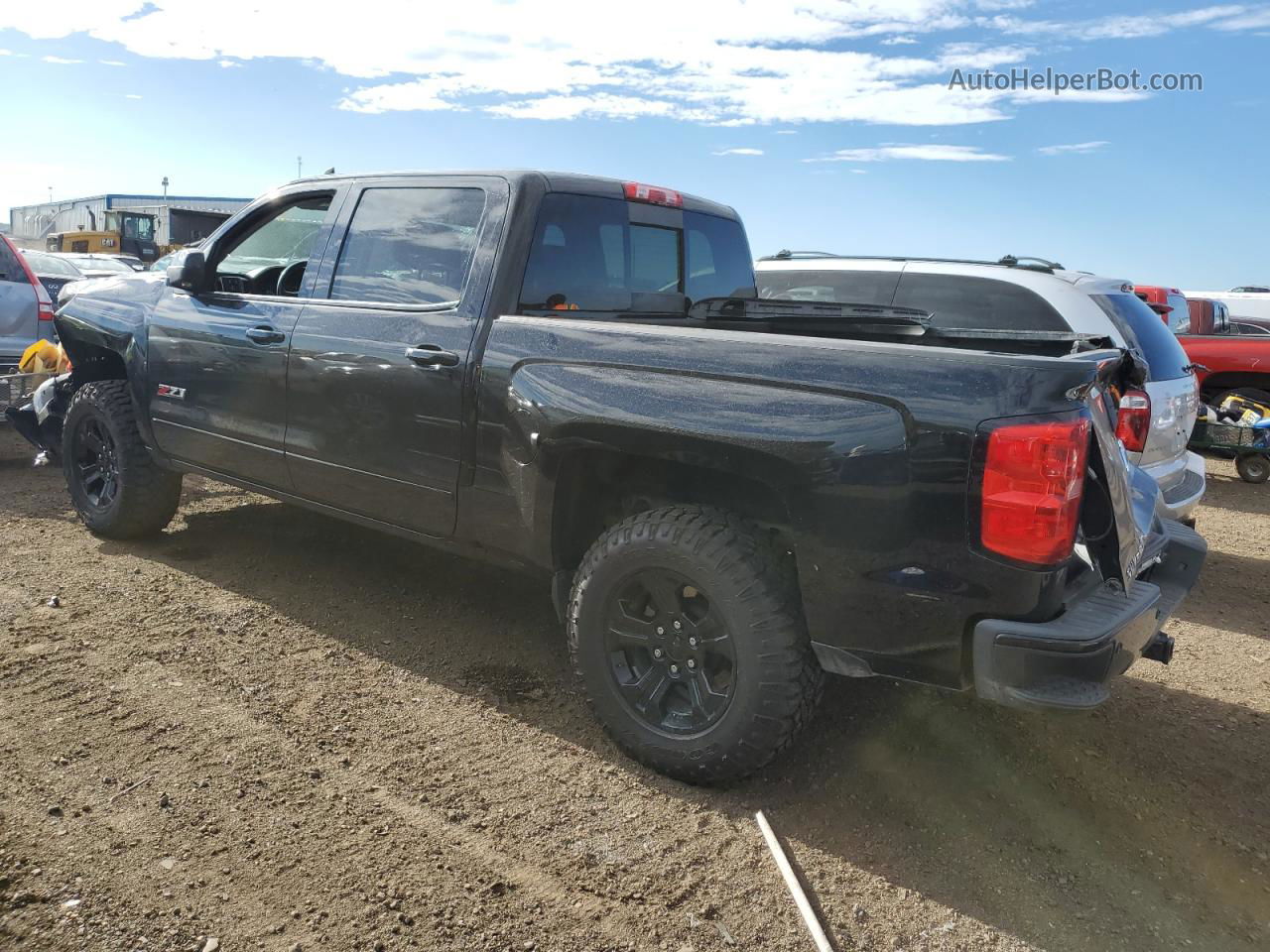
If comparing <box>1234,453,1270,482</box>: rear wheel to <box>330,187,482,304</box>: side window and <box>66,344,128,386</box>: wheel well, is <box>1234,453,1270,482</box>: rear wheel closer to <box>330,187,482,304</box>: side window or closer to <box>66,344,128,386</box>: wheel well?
<box>330,187,482,304</box>: side window

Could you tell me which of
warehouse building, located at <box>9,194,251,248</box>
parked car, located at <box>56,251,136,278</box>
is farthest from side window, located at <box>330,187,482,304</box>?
warehouse building, located at <box>9,194,251,248</box>

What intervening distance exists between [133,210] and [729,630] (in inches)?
1492

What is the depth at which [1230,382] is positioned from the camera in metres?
11.5

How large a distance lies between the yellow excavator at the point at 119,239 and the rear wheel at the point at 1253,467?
98.0 ft

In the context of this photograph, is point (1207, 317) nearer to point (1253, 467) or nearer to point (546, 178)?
point (1253, 467)

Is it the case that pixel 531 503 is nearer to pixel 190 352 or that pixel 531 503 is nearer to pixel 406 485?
pixel 406 485

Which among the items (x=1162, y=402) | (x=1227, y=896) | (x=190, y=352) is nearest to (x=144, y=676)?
(x=190, y=352)

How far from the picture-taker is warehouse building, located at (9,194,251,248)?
26906mm

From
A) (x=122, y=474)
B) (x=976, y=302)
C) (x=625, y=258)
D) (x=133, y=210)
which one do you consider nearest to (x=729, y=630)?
(x=625, y=258)

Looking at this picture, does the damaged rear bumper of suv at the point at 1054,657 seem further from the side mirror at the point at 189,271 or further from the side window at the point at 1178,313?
the side window at the point at 1178,313

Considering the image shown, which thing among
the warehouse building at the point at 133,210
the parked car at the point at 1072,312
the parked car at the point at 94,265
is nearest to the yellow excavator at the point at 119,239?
the warehouse building at the point at 133,210

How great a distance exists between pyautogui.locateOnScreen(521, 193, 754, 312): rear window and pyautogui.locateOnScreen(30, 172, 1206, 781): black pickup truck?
1 centimetres

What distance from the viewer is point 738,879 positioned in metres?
2.60

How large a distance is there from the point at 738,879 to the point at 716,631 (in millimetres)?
683
